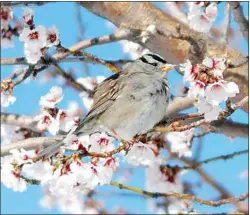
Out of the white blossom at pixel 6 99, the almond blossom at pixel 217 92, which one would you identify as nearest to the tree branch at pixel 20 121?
the white blossom at pixel 6 99

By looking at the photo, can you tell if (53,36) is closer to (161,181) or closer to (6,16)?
(6,16)

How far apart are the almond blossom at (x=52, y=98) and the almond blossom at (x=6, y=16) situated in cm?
115

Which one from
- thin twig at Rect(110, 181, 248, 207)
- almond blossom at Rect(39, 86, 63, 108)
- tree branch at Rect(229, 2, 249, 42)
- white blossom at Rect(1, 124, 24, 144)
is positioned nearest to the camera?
thin twig at Rect(110, 181, 248, 207)

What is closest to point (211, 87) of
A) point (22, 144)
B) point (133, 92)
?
point (133, 92)

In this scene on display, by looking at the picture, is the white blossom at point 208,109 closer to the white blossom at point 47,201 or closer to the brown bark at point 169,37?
the brown bark at point 169,37

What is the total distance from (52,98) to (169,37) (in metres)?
0.83

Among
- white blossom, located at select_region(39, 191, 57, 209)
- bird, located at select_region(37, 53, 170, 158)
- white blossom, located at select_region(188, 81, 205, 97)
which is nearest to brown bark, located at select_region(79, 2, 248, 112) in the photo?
bird, located at select_region(37, 53, 170, 158)

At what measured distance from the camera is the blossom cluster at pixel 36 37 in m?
3.39

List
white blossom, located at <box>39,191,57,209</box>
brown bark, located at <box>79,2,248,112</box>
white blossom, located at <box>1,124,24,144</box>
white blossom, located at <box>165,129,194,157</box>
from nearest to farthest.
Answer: brown bark, located at <box>79,2,248,112</box> → white blossom, located at <box>165,129,194,157</box> → white blossom, located at <box>1,124,24,144</box> → white blossom, located at <box>39,191,57,209</box>

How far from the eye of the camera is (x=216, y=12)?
12.2 feet

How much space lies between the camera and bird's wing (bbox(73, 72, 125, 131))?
12.7ft

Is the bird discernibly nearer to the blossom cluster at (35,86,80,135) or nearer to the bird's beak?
the bird's beak

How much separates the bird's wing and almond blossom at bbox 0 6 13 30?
1005mm

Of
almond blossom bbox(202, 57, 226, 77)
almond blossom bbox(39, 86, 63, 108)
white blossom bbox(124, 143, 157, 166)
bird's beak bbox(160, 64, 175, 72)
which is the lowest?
almond blossom bbox(202, 57, 226, 77)
